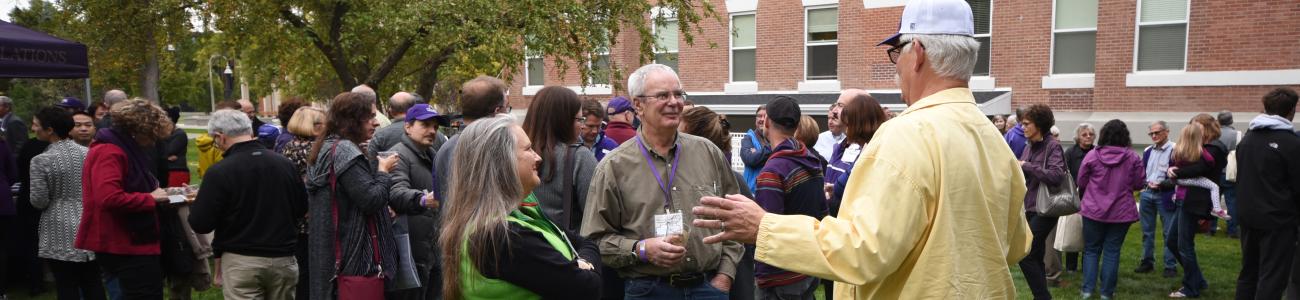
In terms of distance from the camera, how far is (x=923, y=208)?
196cm

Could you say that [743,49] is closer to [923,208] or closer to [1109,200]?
[1109,200]

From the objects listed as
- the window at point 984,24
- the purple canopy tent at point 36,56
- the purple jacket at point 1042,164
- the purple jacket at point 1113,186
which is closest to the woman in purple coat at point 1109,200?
the purple jacket at point 1113,186

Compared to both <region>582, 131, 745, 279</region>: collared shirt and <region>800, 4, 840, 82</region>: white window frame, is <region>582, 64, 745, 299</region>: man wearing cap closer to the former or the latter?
<region>582, 131, 745, 279</region>: collared shirt

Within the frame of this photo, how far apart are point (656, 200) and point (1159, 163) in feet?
23.5

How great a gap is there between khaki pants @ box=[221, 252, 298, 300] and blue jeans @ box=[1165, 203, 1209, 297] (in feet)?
24.6

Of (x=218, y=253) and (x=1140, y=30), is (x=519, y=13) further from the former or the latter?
(x=1140, y=30)

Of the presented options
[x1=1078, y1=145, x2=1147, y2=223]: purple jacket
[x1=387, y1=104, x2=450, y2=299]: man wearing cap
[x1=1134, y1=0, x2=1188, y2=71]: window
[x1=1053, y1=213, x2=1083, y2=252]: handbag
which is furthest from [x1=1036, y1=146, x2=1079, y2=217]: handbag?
[x1=1134, y1=0, x2=1188, y2=71]: window

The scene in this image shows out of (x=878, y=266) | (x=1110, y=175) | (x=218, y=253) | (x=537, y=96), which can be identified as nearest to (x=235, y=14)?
(x=218, y=253)

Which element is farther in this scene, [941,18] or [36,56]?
[36,56]

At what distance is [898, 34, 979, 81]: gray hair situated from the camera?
2.15m

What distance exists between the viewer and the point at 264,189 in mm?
4785

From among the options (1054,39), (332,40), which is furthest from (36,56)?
(1054,39)

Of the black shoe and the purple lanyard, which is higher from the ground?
the purple lanyard

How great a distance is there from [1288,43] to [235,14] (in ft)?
55.6
